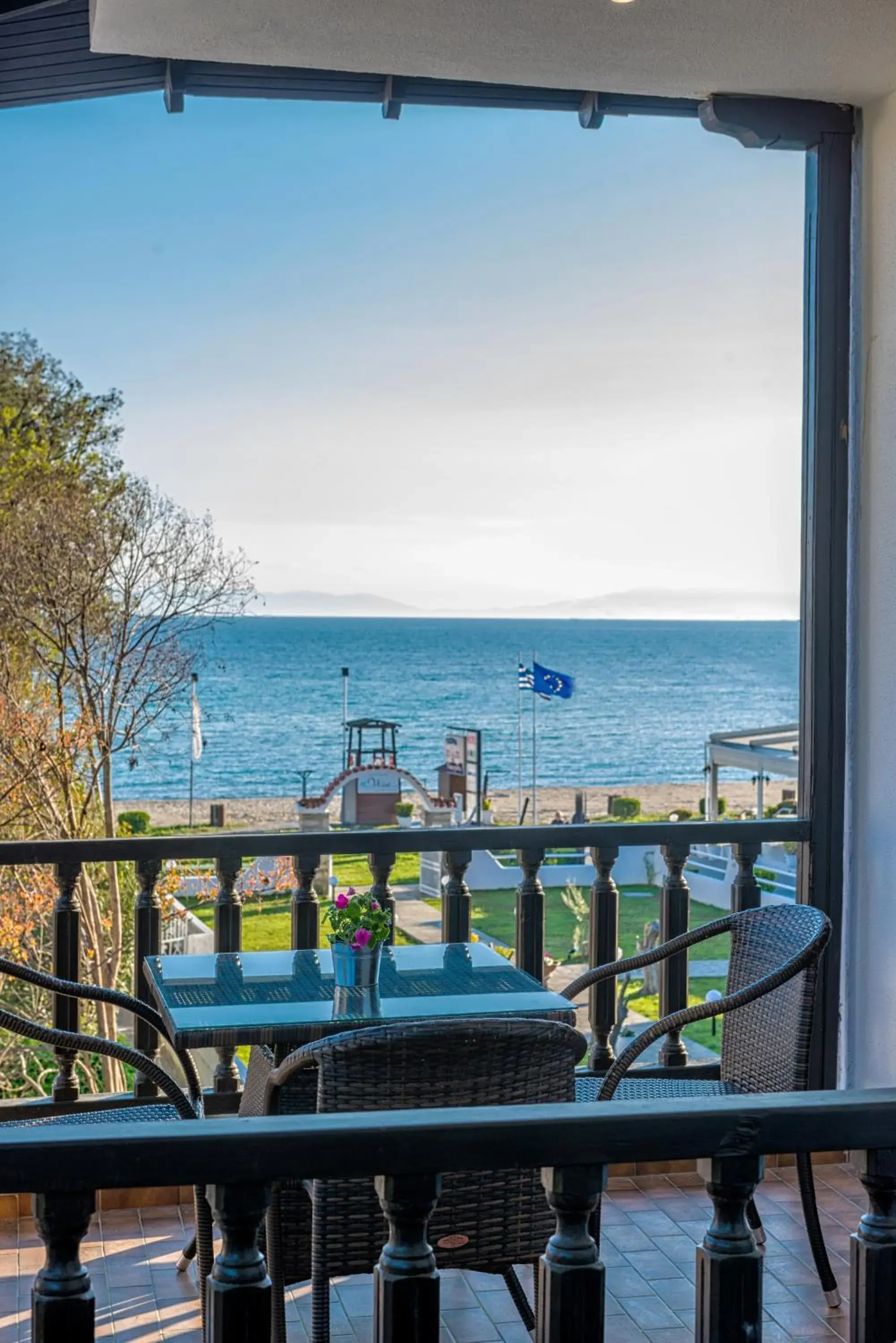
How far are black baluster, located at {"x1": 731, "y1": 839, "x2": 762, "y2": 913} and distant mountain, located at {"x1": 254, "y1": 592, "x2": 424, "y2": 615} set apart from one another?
34300mm

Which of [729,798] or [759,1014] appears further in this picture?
[729,798]

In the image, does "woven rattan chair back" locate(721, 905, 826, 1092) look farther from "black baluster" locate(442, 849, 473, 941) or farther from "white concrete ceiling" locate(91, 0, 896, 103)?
"white concrete ceiling" locate(91, 0, 896, 103)

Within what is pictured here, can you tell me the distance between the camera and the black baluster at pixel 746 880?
12.6ft

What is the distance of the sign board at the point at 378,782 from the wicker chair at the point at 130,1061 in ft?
88.2

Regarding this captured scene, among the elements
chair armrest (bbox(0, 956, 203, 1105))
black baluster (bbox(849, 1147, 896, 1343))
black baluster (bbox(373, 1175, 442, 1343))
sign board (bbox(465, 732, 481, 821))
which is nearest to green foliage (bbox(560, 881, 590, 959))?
sign board (bbox(465, 732, 481, 821))

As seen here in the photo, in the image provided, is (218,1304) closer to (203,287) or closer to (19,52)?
(19,52)

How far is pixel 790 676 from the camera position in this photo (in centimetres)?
4841

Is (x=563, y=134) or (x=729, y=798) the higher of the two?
(x=563, y=134)

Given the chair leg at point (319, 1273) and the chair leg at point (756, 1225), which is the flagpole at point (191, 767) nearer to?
the chair leg at point (756, 1225)

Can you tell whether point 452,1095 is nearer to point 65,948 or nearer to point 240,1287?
point 240,1287

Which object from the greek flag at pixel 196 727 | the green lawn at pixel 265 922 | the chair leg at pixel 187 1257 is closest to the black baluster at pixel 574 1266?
the chair leg at pixel 187 1257

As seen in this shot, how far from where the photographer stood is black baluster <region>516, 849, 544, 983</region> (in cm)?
373

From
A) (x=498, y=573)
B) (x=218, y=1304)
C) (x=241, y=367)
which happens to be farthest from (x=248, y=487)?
(x=218, y=1304)

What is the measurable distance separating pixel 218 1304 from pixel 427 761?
38009 mm
